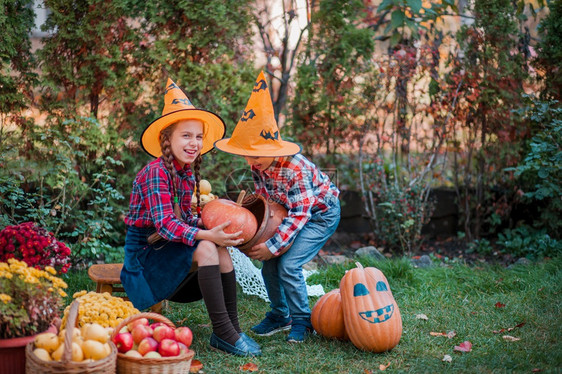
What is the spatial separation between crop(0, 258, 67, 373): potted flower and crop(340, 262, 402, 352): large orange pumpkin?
5.63 feet

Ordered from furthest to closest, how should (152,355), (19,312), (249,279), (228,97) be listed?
(228,97), (249,279), (152,355), (19,312)

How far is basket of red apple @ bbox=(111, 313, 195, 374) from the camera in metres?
2.80

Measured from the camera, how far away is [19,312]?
106 inches

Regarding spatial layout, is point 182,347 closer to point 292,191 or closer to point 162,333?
point 162,333

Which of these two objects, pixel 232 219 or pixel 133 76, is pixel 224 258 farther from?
pixel 133 76

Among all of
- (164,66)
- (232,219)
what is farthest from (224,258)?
(164,66)

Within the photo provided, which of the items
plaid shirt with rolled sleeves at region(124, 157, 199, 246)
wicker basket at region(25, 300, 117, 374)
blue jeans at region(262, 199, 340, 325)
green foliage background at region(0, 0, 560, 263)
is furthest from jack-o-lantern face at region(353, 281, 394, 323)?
green foliage background at region(0, 0, 560, 263)

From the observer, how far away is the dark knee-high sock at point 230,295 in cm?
368

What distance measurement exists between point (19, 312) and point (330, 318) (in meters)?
1.87

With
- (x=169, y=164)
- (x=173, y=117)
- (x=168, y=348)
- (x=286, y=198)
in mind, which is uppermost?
(x=173, y=117)

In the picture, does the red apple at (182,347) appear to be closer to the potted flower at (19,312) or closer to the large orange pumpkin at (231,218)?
the potted flower at (19,312)

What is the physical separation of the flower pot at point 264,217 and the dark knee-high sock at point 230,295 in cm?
20

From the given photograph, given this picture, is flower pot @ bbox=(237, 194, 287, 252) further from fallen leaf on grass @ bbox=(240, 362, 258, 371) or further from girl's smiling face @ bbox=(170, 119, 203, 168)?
fallen leaf on grass @ bbox=(240, 362, 258, 371)

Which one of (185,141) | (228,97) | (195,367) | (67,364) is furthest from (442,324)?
(228,97)
